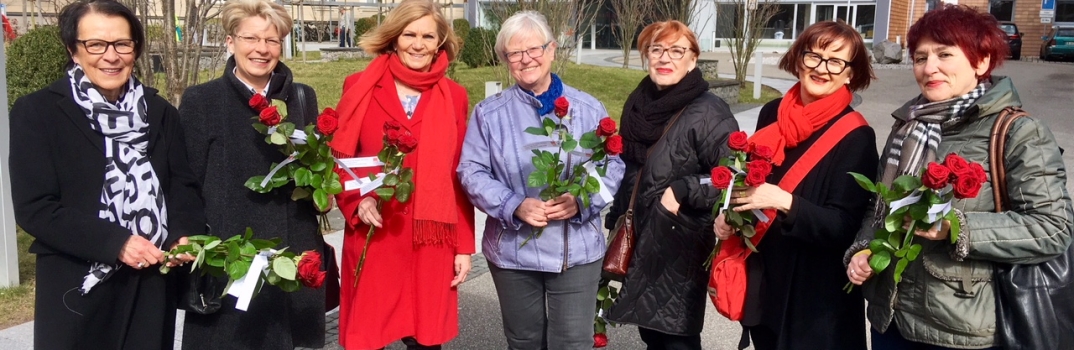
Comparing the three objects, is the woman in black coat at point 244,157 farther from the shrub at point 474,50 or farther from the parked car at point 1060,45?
the parked car at point 1060,45

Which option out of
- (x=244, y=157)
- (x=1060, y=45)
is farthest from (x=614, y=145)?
(x=1060, y=45)

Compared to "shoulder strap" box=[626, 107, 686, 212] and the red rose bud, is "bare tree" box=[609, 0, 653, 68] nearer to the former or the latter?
"shoulder strap" box=[626, 107, 686, 212]

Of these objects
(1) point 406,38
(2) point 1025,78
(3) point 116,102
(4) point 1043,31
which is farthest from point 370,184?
(4) point 1043,31

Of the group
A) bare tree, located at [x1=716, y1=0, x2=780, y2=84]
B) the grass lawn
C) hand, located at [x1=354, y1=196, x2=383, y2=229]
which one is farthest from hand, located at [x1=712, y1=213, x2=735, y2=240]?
bare tree, located at [x1=716, y1=0, x2=780, y2=84]

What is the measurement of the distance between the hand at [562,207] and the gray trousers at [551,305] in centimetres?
25

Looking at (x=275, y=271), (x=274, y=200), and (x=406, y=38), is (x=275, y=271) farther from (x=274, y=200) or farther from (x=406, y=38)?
(x=406, y=38)

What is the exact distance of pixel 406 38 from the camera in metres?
3.52

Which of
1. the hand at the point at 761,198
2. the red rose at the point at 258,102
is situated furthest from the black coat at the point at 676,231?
the red rose at the point at 258,102

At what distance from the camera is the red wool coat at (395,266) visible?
A: 140 inches

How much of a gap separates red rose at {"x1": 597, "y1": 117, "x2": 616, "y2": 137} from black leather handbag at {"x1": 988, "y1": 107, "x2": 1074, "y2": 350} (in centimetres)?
122

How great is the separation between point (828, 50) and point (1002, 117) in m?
0.71

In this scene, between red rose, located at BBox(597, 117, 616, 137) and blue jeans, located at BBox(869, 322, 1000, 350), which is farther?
red rose, located at BBox(597, 117, 616, 137)

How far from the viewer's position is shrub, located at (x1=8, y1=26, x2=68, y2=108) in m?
8.63

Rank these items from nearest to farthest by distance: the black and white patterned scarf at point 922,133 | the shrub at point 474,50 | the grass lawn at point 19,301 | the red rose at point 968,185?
the red rose at point 968,185, the black and white patterned scarf at point 922,133, the grass lawn at point 19,301, the shrub at point 474,50
